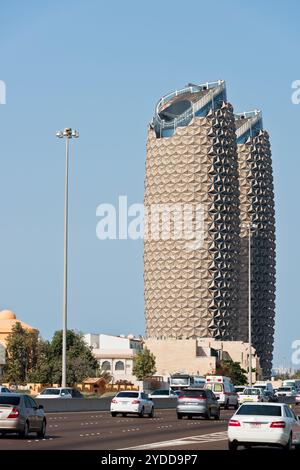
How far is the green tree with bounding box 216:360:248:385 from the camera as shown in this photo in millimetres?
183750

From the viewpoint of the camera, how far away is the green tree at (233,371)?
18375 cm

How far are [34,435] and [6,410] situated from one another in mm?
2449

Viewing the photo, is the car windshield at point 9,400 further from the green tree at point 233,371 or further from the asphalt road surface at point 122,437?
the green tree at point 233,371

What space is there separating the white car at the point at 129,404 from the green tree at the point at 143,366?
123 metres

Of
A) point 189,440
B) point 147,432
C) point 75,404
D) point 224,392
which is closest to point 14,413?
point 189,440

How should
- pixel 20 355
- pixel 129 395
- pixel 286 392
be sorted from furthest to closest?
1. pixel 20 355
2. pixel 286 392
3. pixel 129 395

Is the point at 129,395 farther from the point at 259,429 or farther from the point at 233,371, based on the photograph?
the point at 233,371

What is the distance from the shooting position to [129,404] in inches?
2293

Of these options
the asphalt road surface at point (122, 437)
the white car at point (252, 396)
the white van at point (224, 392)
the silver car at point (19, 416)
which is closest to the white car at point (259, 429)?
the asphalt road surface at point (122, 437)

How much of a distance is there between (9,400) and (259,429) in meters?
9.91

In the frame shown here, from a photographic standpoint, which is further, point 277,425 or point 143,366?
point 143,366

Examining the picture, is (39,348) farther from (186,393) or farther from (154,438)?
(154,438)

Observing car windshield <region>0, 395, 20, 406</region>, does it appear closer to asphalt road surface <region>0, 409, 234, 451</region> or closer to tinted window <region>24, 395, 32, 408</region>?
tinted window <region>24, 395, 32, 408</region>
